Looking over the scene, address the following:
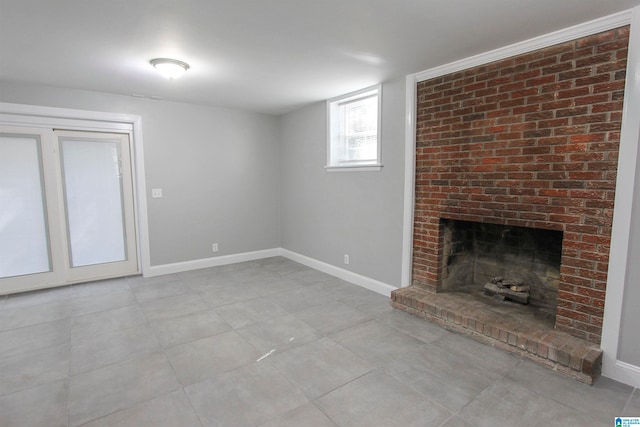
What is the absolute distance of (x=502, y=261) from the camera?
10.9ft

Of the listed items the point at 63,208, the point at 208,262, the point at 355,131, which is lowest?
the point at 208,262

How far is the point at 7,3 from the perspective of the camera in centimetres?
186

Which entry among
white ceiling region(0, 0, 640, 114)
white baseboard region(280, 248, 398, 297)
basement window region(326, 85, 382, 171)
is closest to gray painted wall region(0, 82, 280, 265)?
white baseboard region(280, 248, 398, 297)

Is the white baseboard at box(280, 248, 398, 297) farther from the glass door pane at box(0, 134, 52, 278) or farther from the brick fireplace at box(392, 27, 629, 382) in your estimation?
the glass door pane at box(0, 134, 52, 278)

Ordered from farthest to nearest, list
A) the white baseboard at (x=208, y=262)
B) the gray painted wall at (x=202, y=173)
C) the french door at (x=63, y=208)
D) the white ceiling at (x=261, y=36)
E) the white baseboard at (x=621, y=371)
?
the white baseboard at (x=208, y=262)
the gray painted wall at (x=202, y=173)
the french door at (x=63, y=208)
the white baseboard at (x=621, y=371)
the white ceiling at (x=261, y=36)

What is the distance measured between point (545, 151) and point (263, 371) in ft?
8.57

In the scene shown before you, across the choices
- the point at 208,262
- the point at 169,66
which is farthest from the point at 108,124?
the point at 208,262

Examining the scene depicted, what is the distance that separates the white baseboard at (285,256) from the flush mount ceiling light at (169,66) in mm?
2644

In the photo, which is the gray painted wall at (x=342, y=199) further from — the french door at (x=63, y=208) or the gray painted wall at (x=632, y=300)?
the french door at (x=63, y=208)

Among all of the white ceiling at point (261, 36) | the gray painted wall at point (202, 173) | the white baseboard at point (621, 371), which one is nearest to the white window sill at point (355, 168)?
the white ceiling at point (261, 36)

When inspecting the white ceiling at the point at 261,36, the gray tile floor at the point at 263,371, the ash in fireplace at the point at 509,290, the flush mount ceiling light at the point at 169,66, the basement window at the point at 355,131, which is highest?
the white ceiling at the point at 261,36

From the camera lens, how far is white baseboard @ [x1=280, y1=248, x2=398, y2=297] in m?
3.67

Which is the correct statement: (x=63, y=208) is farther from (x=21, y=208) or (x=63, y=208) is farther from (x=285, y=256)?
(x=285, y=256)

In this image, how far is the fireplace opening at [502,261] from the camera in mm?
2969
